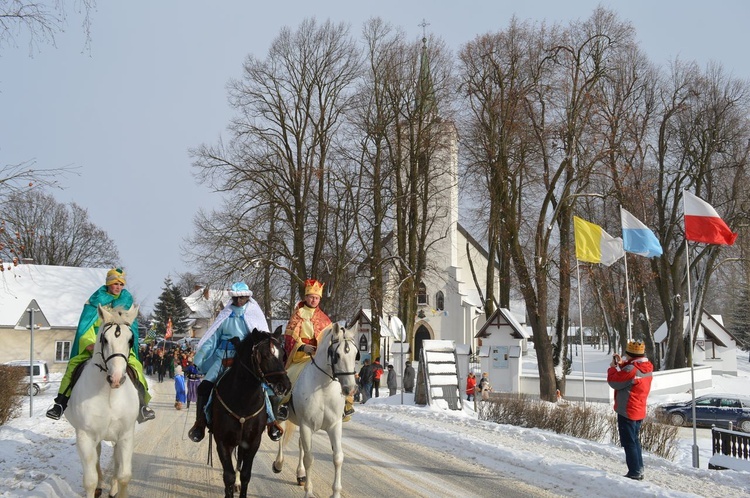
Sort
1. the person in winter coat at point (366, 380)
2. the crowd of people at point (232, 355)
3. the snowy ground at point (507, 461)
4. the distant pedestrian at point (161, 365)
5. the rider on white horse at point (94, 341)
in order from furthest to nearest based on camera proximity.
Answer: the distant pedestrian at point (161, 365), the person in winter coat at point (366, 380), the snowy ground at point (507, 461), the crowd of people at point (232, 355), the rider on white horse at point (94, 341)

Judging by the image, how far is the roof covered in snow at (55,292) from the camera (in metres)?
45.3

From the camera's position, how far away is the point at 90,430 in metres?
7.59

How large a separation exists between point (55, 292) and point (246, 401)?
44.3 metres

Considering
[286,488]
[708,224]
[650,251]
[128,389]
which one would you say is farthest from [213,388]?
[650,251]

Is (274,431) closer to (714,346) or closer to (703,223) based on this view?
(703,223)

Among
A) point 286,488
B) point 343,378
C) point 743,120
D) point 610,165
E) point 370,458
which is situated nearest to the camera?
point 343,378

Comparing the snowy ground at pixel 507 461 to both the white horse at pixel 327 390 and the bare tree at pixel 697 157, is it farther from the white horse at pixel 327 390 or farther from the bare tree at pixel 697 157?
the bare tree at pixel 697 157

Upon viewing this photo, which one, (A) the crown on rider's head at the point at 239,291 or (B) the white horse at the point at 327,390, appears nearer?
(B) the white horse at the point at 327,390

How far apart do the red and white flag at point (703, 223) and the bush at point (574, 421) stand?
412 cm

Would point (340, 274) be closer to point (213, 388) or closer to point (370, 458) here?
point (370, 458)

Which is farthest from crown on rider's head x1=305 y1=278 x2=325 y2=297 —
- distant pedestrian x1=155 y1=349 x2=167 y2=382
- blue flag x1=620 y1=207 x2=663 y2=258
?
distant pedestrian x1=155 y1=349 x2=167 y2=382

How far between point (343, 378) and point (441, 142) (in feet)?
87.4

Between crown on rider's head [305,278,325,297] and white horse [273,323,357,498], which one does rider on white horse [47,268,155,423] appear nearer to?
white horse [273,323,357,498]

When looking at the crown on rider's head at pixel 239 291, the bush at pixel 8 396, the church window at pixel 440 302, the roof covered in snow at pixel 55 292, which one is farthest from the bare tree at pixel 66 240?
the crown on rider's head at pixel 239 291
